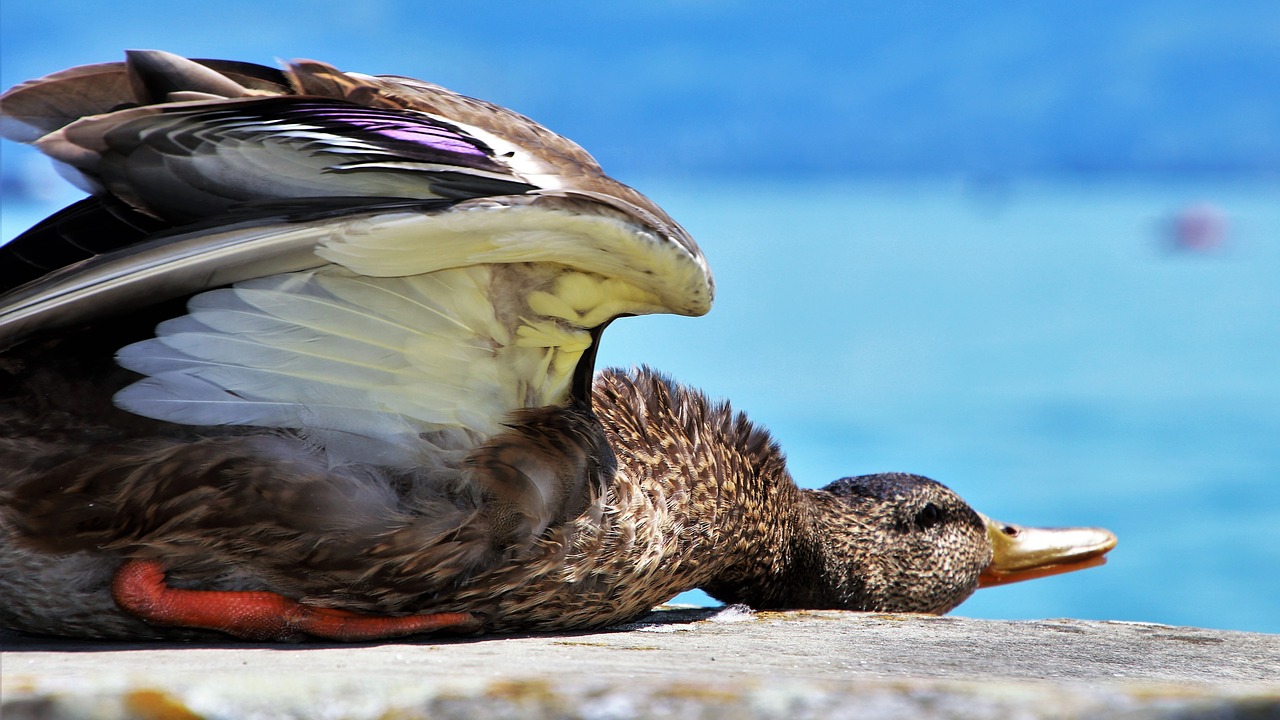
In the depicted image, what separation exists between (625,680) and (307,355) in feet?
3.13

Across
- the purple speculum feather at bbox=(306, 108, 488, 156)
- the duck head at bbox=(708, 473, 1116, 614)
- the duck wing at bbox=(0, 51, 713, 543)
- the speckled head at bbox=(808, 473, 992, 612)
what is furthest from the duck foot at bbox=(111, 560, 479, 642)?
the speckled head at bbox=(808, 473, 992, 612)

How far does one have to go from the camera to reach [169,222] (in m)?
2.17

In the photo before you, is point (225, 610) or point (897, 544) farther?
point (897, 544)

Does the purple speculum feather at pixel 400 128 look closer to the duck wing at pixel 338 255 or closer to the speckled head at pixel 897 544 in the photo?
the duck wing at pixel 338 255

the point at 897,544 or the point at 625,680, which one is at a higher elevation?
the point at 897,544

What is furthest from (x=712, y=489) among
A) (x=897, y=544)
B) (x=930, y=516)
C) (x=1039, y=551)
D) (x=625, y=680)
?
(x=1039, y=551)

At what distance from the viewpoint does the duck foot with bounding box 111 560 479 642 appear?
90.0 inches

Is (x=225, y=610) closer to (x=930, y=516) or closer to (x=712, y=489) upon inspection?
(x=712, y=489)

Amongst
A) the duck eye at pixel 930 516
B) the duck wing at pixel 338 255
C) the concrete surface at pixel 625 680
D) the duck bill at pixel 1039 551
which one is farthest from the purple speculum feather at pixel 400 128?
the duck bill at pixel 1039 551

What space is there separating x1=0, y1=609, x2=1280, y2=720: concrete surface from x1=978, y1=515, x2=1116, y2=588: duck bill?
1549 mm

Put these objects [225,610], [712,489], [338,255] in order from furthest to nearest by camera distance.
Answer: [712,489] → [225,610] → [338,255]

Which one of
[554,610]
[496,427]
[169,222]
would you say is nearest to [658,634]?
[554,610]

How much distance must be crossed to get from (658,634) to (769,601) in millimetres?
961

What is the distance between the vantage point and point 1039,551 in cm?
414
